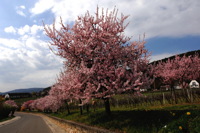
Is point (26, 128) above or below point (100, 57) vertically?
below

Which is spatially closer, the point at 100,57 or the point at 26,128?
the point at 100,57

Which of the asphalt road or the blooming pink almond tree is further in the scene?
the asphalt road

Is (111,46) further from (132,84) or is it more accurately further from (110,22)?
(132,84)

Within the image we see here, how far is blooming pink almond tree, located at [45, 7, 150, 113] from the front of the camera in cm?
831

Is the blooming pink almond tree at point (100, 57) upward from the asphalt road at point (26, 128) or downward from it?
upward

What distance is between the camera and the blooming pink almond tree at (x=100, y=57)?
831 cm

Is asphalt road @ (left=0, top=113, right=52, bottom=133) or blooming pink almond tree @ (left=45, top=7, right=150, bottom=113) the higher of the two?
blooming pink almond tree @ (left=45, top=7, right=150, bottom=113)

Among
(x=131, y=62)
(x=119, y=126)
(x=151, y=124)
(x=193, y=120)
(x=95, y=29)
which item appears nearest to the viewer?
(x=193, y=120)

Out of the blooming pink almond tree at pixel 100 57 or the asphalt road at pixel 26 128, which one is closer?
the blooming pink almond tree at pixel 100 57

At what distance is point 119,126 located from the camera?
7820 mm

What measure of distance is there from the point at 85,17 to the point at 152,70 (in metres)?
4.66

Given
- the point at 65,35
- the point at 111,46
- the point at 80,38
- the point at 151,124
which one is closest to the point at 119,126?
the point at 151,124

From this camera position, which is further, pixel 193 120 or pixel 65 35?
pixel 65 35

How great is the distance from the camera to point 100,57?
9.09 meters
